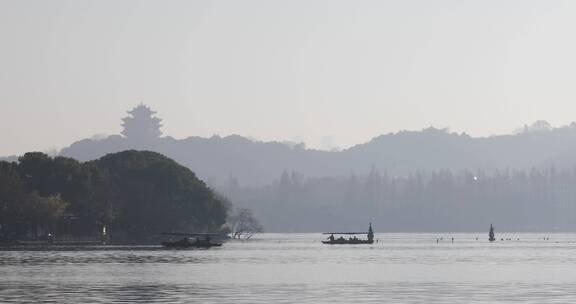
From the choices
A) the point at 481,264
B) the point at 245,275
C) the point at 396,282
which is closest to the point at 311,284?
the point at 396,282

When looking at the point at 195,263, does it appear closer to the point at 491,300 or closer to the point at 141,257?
the point at 141,257

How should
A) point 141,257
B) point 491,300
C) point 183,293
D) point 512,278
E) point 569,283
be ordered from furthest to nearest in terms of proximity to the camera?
point 141,257, point 512,278, point 569,283, point 183,293, point 491,300

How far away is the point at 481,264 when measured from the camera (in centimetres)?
15775

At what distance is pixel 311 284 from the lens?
11344cm

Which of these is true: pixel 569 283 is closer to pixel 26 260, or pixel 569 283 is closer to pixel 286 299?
pixel 286 299

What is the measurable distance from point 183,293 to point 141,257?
78.2m

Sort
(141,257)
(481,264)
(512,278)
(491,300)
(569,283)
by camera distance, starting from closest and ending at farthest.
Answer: (491,300) < (569,283) < (512,278) < (481,264) < (141,257)

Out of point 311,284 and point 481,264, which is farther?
point 481,264

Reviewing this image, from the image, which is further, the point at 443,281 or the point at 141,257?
the point at 141,257

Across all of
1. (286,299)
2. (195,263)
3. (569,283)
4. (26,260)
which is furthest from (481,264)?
(286,299)

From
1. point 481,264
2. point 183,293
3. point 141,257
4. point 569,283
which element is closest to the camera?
point 183,293

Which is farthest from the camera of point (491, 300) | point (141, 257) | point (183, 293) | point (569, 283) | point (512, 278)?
point (141, 257)

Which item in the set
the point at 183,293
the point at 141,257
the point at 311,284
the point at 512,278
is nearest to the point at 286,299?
the point at 183,293

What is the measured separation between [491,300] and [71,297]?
29.6 meters
